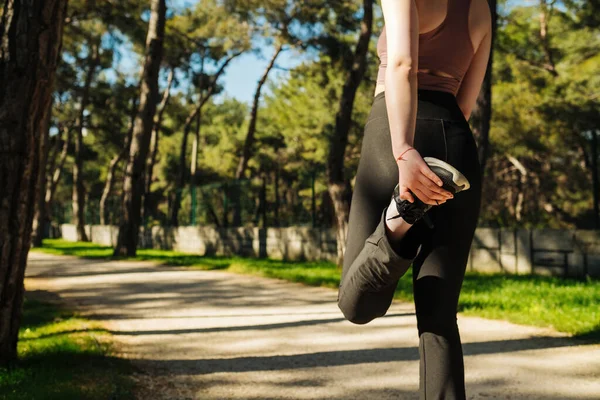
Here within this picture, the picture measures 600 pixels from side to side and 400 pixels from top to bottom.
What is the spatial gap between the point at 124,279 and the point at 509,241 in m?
6.09

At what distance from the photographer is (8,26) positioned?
414cm

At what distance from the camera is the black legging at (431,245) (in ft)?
6.22

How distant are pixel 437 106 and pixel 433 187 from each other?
0.40 metres

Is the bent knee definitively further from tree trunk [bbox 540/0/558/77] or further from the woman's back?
tree trunk [bbox 540/0/558/77]

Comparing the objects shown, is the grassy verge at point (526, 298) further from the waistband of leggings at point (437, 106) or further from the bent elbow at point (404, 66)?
the bent elbow at point (404, 66)

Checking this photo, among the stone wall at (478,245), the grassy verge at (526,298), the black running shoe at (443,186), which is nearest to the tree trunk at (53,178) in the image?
the stone wall at (478,245)

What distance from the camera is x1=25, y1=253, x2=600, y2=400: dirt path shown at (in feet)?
12.1

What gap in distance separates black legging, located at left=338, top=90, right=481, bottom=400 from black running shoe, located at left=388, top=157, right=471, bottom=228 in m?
0.10

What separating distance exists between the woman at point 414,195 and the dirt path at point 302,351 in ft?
5.48

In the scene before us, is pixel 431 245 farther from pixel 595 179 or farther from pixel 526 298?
pixel 595 179

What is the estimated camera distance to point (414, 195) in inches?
67.7

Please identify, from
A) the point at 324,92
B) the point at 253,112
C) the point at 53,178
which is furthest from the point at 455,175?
the point at 53,178

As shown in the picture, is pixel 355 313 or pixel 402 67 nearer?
pixel 402 67

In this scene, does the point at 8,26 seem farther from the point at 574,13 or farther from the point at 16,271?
the point at 574,13
